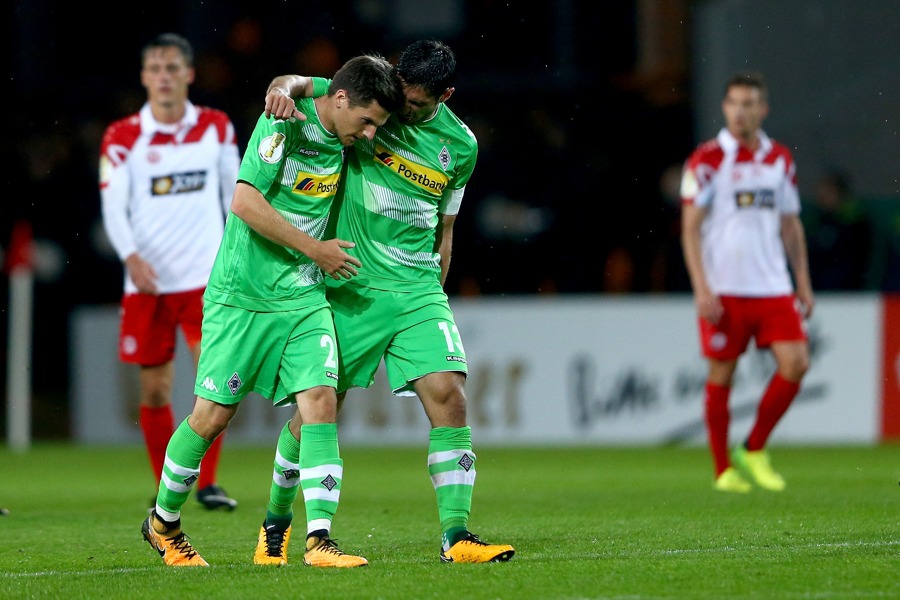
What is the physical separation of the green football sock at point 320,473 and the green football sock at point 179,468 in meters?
0.41

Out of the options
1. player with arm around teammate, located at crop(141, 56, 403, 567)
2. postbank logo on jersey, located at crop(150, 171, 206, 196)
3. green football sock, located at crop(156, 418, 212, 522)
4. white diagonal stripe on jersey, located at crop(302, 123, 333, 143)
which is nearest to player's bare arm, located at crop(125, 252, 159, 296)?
postbank logo on jersey, located at crop(150, 171, 206, 196)

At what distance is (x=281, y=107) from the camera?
5.05 metres

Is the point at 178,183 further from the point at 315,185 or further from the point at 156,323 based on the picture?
the point at 315,185

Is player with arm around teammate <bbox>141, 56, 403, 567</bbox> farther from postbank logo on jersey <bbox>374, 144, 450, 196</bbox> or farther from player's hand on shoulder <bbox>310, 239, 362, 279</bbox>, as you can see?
postbank logo on jersey <bbox>374, 144, 450, 196</bbox>

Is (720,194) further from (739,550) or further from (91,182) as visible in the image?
(91,182)

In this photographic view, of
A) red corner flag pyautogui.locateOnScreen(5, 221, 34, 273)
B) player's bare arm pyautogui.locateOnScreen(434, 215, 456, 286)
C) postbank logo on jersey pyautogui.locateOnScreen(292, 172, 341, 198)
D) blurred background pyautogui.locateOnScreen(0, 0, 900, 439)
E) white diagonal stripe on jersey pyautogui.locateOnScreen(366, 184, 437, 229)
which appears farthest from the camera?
blurred background pyautogui.locateOnScreen(0, 0, 900, 439)

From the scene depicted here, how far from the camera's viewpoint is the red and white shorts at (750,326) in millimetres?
8539

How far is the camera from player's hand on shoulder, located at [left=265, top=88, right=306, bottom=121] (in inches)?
199

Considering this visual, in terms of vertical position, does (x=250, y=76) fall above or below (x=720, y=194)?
above

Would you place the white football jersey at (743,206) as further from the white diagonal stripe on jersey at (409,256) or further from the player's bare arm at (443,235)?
the white diagonal stripe on jersey at (409,256)

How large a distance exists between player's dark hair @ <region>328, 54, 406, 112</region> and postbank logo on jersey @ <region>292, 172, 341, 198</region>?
0.31 metres

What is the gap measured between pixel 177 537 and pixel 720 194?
458 cm

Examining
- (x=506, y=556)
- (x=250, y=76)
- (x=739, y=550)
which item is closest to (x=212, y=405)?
(x=506, y=556)

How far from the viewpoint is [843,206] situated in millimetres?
12539
